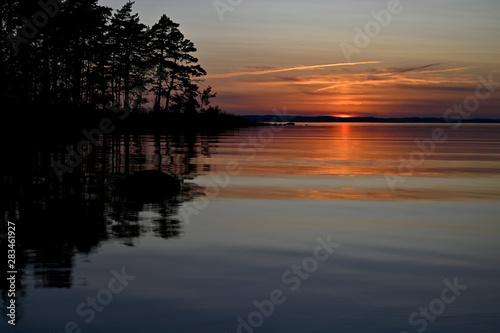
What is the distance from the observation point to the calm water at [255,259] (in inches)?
335

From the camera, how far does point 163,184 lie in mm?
21672

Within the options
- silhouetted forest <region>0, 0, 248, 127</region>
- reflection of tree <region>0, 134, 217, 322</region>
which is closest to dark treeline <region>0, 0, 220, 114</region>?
silhouetted forest <region>0, 0, 248, 127</region>

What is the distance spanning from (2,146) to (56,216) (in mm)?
21800

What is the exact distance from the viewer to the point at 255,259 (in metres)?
12.1

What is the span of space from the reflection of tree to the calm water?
6cm

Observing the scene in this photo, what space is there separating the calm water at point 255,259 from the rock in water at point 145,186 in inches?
29.4

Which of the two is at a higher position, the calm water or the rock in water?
the rock in water

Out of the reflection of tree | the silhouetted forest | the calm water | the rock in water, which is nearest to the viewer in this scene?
the calm water

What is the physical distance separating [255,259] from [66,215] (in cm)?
713

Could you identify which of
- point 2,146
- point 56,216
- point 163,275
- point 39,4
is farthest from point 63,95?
point 163,275

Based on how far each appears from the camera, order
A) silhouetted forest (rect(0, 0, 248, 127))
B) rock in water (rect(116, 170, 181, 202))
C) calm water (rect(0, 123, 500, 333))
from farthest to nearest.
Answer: silhouetted forest (rect(0, 0, 248, 127))
rock in water (rect(116, 170, 181, 202))
calm water (rect(0, 123, 500, 333))

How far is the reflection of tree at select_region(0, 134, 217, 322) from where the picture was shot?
440 inches

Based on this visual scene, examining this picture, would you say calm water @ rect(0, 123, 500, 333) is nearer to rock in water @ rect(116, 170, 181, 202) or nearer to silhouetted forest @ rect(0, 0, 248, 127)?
rock in water @ rect(116, 170, 181, 202)

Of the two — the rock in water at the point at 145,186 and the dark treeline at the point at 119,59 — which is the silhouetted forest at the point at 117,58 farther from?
the rock in water at the point at 145,186
